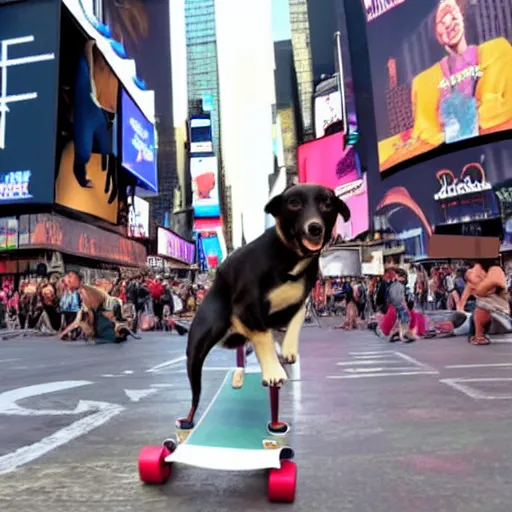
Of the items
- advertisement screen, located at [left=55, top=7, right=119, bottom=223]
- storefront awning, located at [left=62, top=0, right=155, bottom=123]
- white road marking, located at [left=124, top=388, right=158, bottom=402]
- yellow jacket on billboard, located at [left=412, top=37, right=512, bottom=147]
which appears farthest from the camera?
yellow jacket on billboard, located at [left=412, top=37, right=512, bottom=147]

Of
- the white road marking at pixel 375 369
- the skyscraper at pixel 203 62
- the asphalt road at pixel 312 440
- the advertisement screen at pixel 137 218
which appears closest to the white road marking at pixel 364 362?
the asphalt road at pixel 312 440

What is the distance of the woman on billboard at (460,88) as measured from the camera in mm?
46594

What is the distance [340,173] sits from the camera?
80.4 m

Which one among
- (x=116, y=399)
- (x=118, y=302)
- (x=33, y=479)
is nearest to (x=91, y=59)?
(x=118, y=302)

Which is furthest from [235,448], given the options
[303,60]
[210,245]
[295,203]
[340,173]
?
[210,245]

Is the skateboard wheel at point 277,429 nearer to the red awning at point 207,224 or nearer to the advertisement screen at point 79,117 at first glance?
the advertisement screen at point 79,117

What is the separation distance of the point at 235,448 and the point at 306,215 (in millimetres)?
1127

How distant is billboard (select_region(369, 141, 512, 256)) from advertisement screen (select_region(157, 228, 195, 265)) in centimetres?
2406

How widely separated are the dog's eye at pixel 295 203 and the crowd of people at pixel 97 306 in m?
13.0

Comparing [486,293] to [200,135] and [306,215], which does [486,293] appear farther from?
[200,135]

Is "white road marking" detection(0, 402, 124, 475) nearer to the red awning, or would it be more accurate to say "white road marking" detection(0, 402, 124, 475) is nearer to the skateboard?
the skateboard

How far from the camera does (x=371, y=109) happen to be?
68.2 m

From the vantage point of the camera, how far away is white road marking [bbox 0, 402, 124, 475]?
140 inches

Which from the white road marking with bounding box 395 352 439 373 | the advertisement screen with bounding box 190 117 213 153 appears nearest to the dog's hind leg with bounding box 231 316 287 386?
the white road marking with bounding box 395 352 439 373
